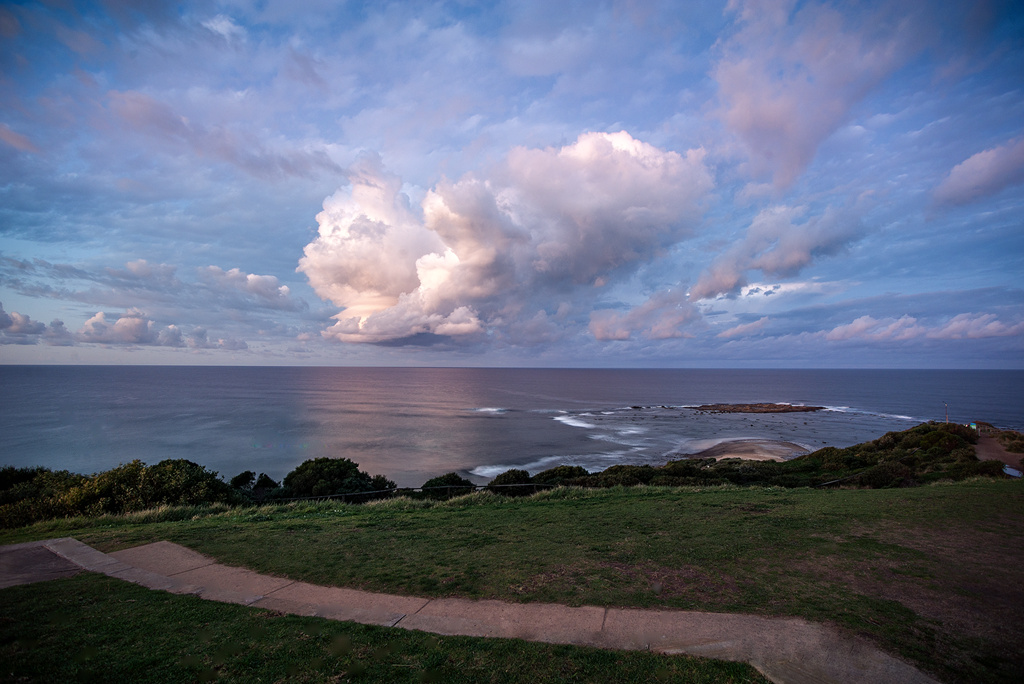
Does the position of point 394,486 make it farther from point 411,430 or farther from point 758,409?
point 758,409

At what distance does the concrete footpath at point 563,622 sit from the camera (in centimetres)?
407

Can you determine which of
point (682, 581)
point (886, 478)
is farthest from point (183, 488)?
point (886, 478)

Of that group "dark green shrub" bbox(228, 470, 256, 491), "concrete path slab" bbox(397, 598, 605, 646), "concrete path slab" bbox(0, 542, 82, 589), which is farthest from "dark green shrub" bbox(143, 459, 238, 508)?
"dark green shrub" bbox(228, 470, 256, 491)

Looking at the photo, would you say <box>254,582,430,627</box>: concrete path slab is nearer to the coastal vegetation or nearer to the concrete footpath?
the concrete footpath

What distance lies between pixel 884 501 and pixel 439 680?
1114 centimetres

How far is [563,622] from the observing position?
491 centimetres

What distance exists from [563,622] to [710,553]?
3.51 m

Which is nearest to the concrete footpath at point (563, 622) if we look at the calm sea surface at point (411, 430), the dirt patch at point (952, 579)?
the dirt patch at point (952, 579)

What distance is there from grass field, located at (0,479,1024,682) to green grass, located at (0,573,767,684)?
4.34ft

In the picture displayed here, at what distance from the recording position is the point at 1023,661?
4.11m

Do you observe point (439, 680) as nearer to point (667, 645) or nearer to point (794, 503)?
point (667, 645)

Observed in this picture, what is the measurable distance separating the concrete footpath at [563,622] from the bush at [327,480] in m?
16.6

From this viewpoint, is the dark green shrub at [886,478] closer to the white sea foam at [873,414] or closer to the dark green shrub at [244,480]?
→ the dark green shrub at [244,480]

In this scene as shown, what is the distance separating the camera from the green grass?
12.6 ft
